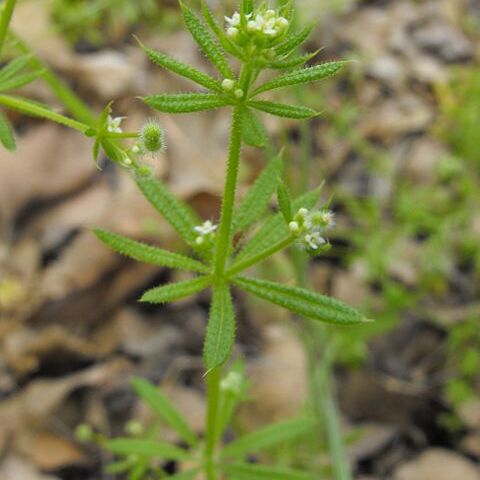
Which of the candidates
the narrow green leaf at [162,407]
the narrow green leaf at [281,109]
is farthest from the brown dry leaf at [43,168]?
the narrow green leaf at [281,109]

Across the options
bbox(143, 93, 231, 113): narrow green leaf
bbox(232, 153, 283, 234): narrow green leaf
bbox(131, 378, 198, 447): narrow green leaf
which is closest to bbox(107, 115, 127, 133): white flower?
bbox(143, 93, 231, 113): narrow green leaf

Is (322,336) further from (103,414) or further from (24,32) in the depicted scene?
(24,32)

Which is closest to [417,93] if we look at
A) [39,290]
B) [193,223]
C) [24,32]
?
[24,32]

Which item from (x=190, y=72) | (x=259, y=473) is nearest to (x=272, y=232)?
(x=190, y=72)

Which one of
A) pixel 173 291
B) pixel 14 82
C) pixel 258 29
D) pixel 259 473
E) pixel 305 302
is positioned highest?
pixel 14 82

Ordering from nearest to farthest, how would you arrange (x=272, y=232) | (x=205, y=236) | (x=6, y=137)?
(x=6, y=137)
(x=205, y=236)
(x=272, y=232)

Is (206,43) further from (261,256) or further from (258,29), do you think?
(261,256)
